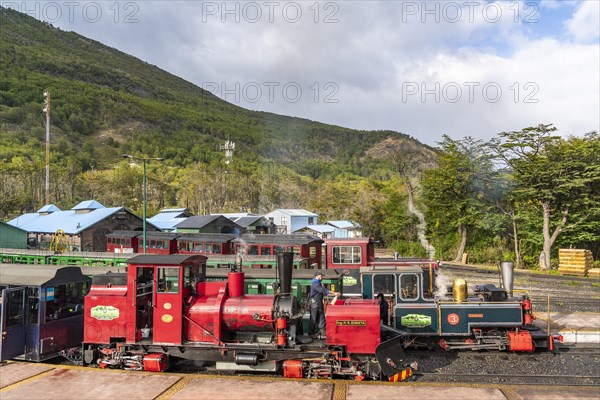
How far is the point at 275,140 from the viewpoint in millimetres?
69000

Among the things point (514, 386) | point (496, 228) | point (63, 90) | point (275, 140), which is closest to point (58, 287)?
point (514, 386)

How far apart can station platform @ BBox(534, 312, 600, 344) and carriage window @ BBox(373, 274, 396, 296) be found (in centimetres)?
511

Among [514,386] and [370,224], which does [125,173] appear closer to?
[370,224]

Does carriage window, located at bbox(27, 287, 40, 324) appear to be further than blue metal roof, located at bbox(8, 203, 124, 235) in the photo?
No

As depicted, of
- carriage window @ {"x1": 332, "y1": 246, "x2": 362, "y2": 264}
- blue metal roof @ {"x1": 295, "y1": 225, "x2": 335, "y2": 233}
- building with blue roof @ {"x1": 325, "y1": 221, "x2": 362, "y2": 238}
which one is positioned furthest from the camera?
building with blue roof @ {"x1": 325, "y1": 221, "x2": 362, "y2": 238}

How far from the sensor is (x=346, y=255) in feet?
59.3

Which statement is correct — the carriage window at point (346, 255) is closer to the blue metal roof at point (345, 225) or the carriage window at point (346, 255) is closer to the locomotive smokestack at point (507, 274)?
the locomotive smokestack at point (507, 274)

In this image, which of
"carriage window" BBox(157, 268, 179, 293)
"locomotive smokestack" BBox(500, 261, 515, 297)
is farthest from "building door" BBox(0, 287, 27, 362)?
"locomotive smokestack" BBox(500, 261, 515, 297)

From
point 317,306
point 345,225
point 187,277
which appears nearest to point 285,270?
point 317,306

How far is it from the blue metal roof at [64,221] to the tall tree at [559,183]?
3587 cm

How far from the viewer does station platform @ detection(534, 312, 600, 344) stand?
14.6 meters

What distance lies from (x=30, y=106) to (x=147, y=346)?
475 feet

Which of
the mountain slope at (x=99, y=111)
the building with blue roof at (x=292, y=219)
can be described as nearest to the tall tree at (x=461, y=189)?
the building with blue roof at (x=292, y=219)

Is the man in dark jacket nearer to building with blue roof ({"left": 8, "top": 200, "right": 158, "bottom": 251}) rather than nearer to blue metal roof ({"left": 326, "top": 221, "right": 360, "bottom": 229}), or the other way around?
building with blue roof ({"left": 8, "top": 200, "right": 158, "bottom": 251})
